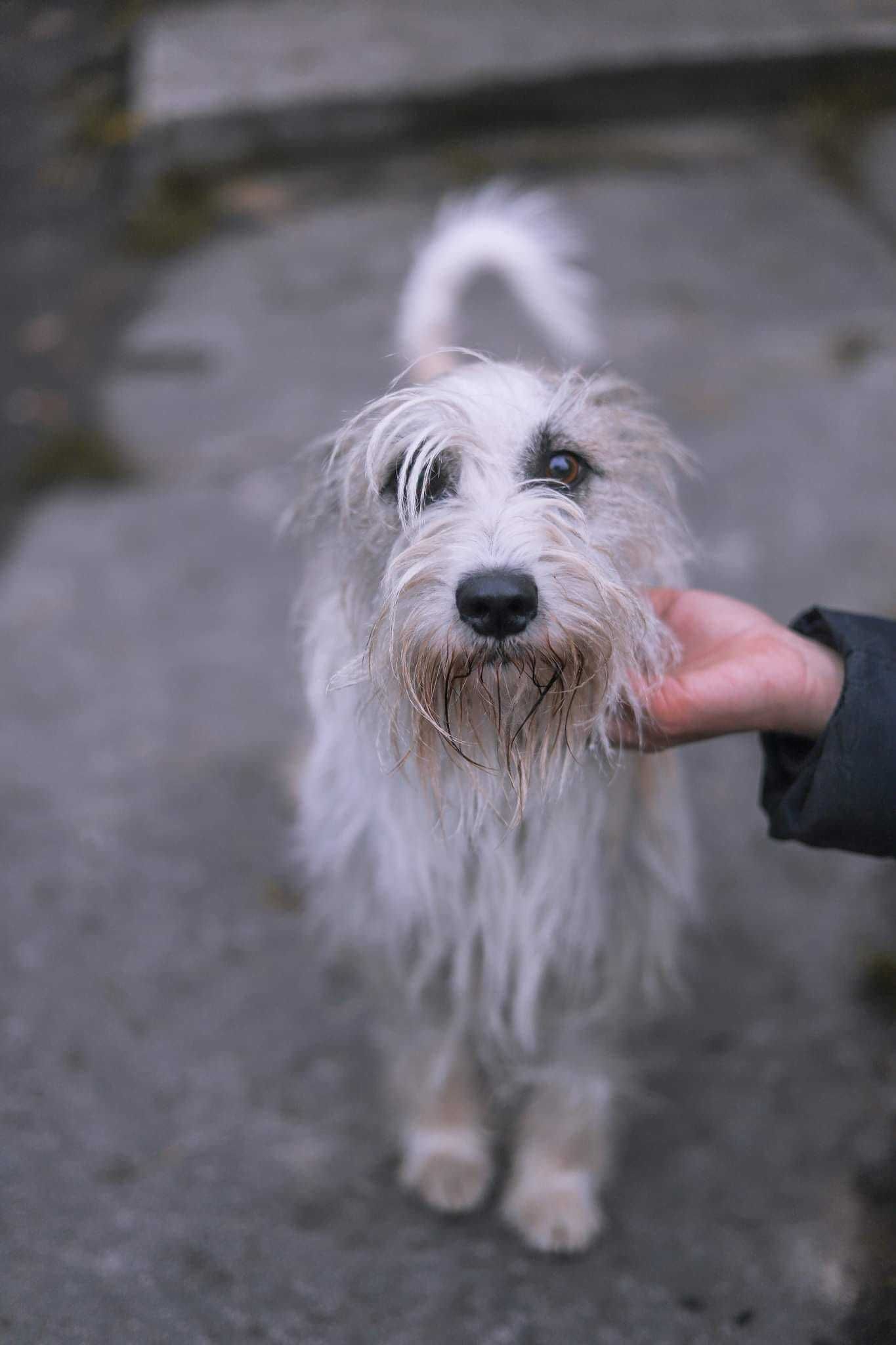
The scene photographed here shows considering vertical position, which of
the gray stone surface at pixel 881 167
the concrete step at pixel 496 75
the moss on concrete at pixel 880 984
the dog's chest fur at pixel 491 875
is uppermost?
the concrete step at pixel 496 75

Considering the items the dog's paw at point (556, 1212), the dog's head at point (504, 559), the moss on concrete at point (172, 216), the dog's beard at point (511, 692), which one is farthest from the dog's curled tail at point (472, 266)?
the moss on concrete at point (172, 216)

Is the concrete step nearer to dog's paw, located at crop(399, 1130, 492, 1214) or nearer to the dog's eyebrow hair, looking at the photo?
the dog's eyebrow hair

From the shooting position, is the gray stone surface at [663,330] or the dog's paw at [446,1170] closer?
the dog's paw at [446,1170]

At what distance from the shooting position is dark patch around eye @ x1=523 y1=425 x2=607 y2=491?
183 centimetres

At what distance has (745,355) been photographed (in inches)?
175

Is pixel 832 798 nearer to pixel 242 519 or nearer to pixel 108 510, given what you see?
pixel 242 519

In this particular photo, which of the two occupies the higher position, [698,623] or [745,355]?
[745,355]

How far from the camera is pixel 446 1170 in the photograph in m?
2.28

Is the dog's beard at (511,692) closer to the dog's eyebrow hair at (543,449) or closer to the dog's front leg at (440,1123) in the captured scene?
the dog's eyebrow hair at (543,449)

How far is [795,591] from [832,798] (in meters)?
1.80

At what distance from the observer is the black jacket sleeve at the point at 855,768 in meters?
1.78

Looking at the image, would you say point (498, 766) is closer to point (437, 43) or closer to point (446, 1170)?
point (446, 1170)

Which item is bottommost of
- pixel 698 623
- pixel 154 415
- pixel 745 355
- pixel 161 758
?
pixel 161 758

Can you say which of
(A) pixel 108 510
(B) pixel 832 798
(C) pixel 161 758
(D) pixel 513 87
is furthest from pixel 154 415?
(B) pixel 832 798
